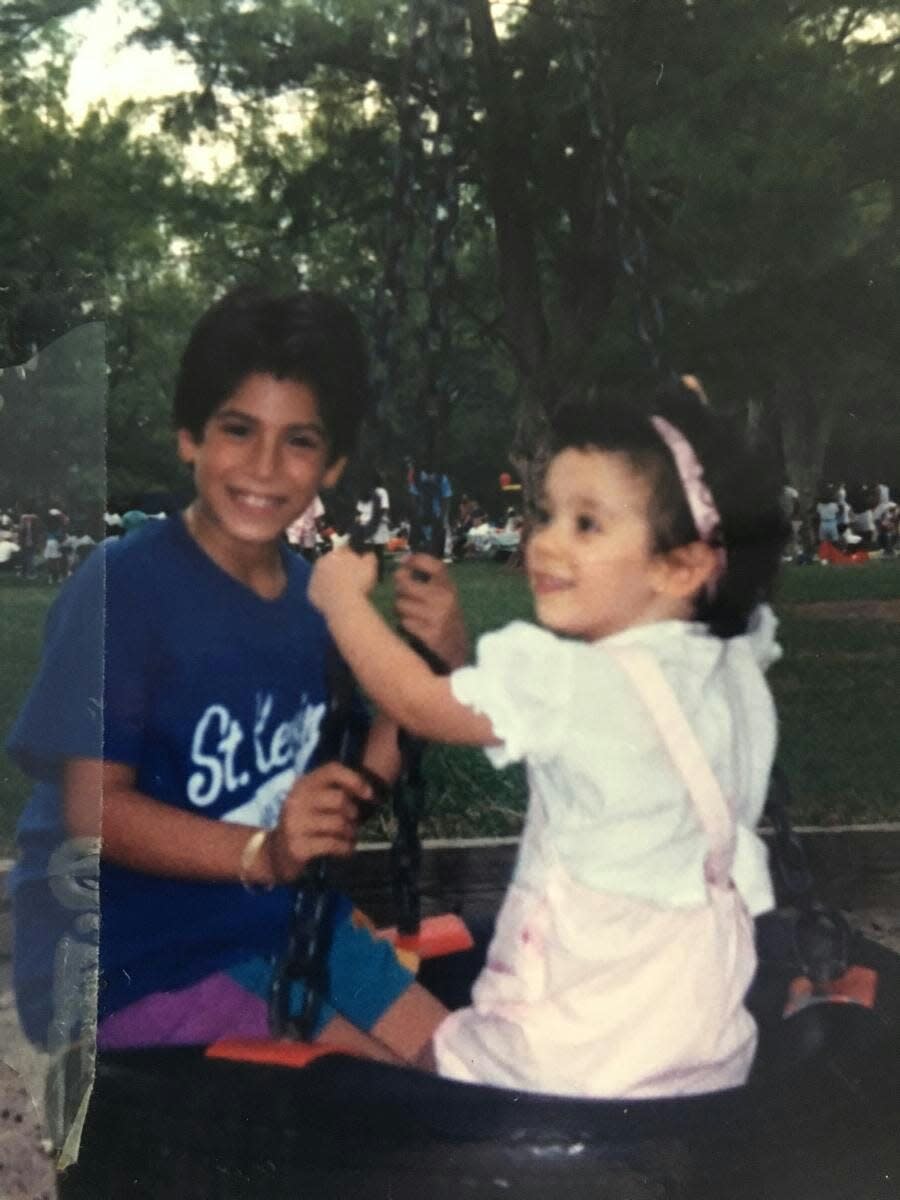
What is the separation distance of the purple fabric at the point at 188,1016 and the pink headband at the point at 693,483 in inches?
21.5

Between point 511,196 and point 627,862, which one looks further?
point 511,196

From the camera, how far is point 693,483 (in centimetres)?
123

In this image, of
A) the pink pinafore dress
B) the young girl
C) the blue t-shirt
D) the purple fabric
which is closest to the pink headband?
the young girl

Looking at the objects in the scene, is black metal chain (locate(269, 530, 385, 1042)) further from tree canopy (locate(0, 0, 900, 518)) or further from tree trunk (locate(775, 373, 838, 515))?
tree trunk (locate(775, 373, 838, 515))

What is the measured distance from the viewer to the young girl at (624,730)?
121 centimetres

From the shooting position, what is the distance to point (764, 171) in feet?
4.86

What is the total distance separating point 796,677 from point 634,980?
0.39m

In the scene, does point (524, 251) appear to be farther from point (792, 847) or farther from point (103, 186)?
point (792, 847)

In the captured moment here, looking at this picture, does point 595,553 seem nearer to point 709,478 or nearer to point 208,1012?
point 709,478

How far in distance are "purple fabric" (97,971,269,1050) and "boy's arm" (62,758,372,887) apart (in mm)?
115

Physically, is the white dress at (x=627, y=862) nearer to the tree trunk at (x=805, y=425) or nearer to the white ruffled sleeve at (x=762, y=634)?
the white ruffled sleeve at (x=762, y=634)

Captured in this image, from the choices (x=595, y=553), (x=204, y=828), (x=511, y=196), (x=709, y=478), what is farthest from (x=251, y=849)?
(x=511, y=196)

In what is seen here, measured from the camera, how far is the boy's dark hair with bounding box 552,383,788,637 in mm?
1233

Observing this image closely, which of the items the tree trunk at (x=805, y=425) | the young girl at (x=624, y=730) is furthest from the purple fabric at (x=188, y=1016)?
the tree trunk at (x=805, y=425)
